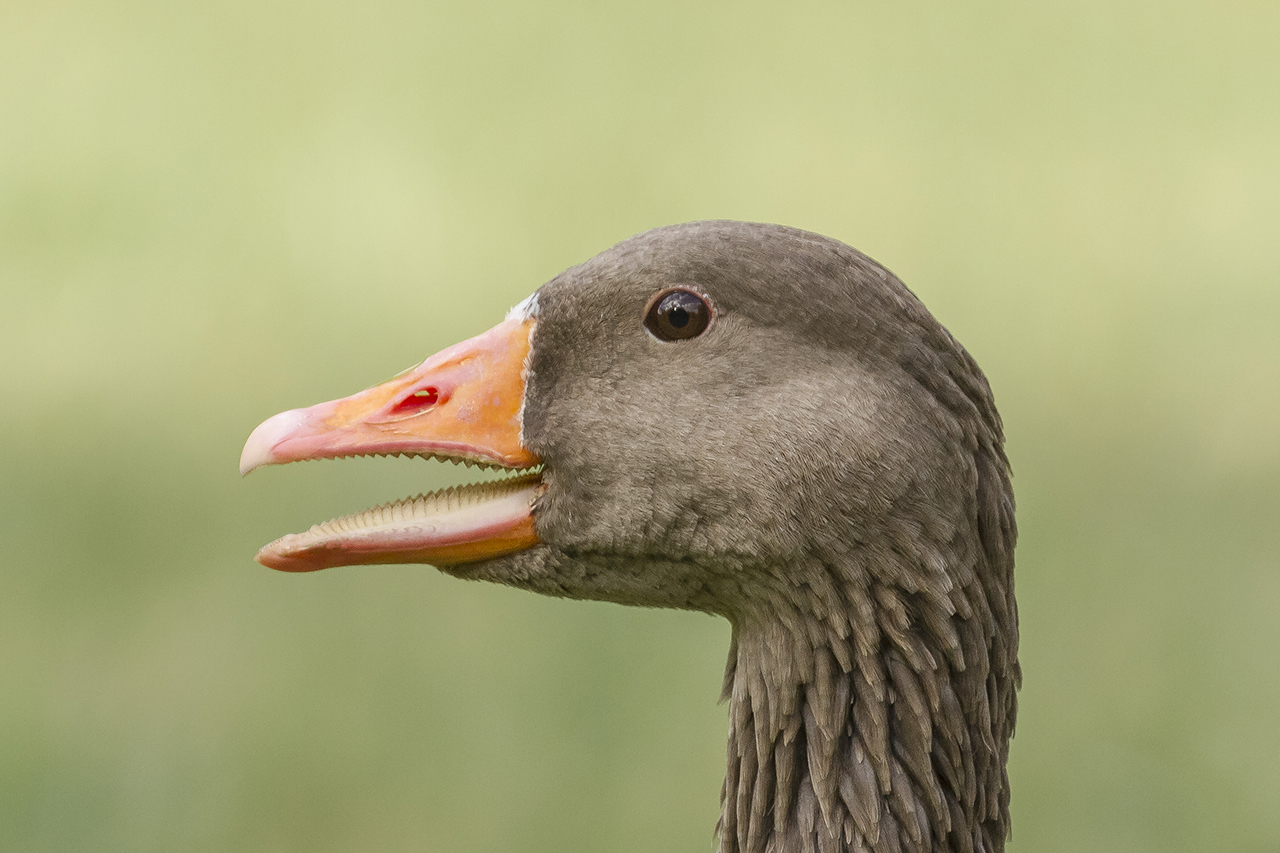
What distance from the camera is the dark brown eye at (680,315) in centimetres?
195

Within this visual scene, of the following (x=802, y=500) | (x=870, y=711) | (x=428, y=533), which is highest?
(x=802, y=500)

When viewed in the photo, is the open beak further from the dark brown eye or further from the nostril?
the dark brown eye

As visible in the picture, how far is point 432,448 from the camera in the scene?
6.42 ft

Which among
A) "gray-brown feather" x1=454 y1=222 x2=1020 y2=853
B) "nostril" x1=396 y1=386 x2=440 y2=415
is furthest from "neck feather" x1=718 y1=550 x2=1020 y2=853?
"nostril" x1=396 y1=386 x2=440 y2=415

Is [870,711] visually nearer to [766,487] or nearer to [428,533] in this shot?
[766,487]

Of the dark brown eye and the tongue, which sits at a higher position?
the dark brown eye

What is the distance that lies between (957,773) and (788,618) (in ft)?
1.27

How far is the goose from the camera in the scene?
1912 mm

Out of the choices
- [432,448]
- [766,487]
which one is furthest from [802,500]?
[432,448]

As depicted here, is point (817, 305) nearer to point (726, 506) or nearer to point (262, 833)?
point (726, 506)

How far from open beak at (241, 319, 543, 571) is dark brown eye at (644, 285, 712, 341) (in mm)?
220

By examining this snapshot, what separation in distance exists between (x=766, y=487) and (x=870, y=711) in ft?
1.33

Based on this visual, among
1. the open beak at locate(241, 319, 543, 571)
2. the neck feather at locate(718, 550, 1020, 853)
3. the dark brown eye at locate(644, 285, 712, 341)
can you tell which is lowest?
the neck feather at locate(718, 550, 1020, 853)

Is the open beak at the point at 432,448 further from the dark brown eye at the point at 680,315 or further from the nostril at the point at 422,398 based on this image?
the dark brown eye at the point at 680,315
